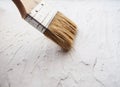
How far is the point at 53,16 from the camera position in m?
1.24

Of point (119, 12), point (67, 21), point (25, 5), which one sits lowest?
point (119, 12)

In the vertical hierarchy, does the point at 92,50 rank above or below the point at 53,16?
below

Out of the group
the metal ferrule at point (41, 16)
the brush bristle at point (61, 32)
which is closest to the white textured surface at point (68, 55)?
the brush bristle at point (61, 32)

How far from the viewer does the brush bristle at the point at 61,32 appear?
1.11 m

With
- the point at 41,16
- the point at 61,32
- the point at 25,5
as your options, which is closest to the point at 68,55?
the point at 61,32

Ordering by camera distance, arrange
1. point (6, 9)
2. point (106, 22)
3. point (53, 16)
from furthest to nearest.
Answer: point (6, 9)
point (106, 22)
point (53, 16)

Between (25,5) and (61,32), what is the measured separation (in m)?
0.26

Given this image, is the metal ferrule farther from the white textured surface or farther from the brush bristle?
the white textured surface

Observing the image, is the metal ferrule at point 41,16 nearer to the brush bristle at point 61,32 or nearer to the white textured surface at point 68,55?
the brush bristle at point 61,32

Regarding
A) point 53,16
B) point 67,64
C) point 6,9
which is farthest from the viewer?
point 6,9

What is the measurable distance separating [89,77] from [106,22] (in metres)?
0.57

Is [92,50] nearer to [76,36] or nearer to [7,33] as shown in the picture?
[76,36]

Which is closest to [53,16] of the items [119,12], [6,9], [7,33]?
[7,33]

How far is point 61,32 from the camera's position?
1.16 m
